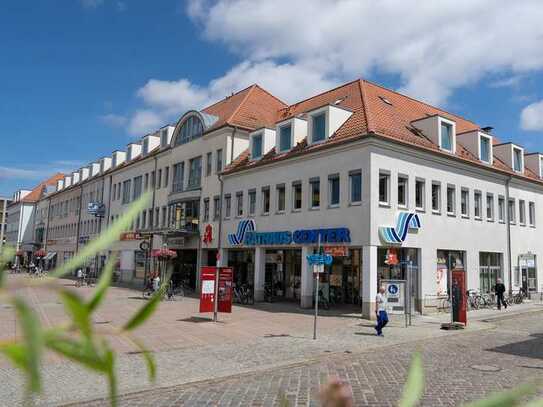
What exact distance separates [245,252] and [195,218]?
17.1ft

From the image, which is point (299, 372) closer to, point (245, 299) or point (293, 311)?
point (293, 311)

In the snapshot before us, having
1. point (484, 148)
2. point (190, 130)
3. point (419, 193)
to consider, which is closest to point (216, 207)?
point (190, 130)

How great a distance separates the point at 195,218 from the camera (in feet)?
116

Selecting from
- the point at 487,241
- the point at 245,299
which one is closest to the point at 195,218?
the point at 245,299

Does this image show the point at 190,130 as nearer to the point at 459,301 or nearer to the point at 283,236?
the point at 283,236

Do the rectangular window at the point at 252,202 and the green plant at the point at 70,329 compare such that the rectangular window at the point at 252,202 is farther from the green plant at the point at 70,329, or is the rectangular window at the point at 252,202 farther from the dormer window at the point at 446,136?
the green plant at the point at 70,329

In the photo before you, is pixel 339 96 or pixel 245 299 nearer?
pixel 245 299

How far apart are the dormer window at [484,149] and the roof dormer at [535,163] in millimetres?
7689

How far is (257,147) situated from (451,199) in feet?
37.8

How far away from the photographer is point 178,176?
128 feet

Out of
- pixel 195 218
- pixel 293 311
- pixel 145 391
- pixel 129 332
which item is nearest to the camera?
pixel 129 332

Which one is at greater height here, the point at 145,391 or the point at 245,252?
the point at 245,252

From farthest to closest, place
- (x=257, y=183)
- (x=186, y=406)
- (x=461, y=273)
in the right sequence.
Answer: (x=257, y=183)
(x=461, y=273)
(x=186, y=406)

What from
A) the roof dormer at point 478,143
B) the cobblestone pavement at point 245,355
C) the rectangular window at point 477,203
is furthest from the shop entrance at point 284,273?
the roof dormer at point 478,143
